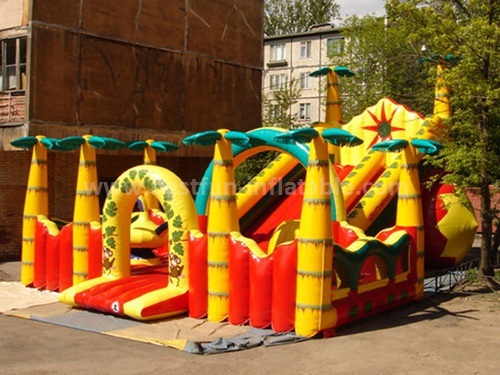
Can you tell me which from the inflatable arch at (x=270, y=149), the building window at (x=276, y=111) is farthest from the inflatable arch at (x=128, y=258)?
the building window at (x=276, y=111)

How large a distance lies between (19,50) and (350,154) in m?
9.33

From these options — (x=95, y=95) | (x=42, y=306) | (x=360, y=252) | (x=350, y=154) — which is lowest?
(x=42, y=306)

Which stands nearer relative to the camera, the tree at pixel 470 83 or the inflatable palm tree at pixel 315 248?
the inflatable palm tree at pixel 315 248

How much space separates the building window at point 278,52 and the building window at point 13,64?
29.7m

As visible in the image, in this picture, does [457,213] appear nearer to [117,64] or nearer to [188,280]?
[188,280]

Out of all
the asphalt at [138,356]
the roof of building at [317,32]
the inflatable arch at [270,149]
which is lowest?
the asphalt at [138,356]

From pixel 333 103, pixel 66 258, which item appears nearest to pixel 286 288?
pixel 66 258

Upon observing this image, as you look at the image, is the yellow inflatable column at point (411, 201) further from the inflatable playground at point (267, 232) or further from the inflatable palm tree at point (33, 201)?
the inflatable palm tree at point (33, 201)

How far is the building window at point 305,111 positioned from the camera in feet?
154

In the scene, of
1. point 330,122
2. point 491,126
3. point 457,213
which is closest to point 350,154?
point 330,122

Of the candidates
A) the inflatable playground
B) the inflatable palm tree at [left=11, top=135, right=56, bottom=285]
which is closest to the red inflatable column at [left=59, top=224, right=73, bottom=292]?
the inflatable playground

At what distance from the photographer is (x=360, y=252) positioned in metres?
11.8

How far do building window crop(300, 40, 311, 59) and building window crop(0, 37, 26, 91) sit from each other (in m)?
29.0

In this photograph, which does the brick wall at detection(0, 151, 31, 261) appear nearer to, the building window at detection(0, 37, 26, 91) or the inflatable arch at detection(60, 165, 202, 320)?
the building window at detection(0, 37, 26, 91)
